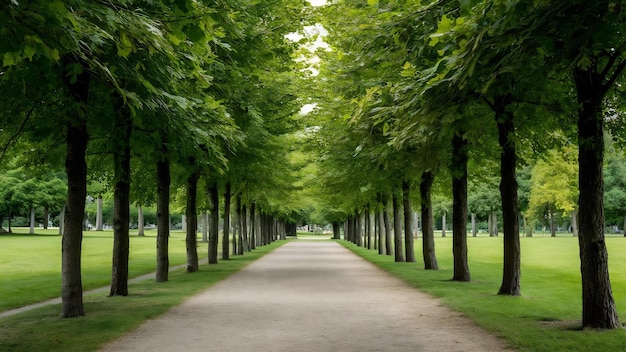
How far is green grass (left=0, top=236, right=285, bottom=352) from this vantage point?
838 cm

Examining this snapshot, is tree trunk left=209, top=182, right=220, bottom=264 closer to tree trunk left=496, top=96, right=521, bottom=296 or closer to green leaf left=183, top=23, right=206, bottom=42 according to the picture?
tree trunk left=496, top=96, right=521, bottom=296

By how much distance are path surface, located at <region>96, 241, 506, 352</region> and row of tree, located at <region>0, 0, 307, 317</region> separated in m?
2.60

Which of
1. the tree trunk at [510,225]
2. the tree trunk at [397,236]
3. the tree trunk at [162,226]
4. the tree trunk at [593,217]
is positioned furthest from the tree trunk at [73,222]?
the tree trunk at [397,236]

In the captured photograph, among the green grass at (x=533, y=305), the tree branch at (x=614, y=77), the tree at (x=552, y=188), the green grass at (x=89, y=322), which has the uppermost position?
the tree at (x=552, y=188)

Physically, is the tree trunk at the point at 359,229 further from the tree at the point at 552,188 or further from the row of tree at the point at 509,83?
the row of tree at the point at 509,83

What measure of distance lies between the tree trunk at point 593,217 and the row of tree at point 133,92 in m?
5.95

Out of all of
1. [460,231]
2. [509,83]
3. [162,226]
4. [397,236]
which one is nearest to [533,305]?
[509,83]

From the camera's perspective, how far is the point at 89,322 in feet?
33.6

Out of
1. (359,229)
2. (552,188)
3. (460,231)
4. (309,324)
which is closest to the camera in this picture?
(309,324)

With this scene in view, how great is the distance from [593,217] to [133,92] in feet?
24.1

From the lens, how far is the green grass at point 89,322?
27.5 ft

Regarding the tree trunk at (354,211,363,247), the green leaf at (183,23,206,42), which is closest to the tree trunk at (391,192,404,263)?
the green leaf at (183,23,206,42)

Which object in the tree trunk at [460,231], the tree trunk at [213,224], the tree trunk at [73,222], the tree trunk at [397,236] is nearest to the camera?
the tree trunk at [73,222]

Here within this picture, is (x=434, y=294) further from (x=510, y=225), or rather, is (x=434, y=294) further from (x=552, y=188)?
(x=552, y=188)
